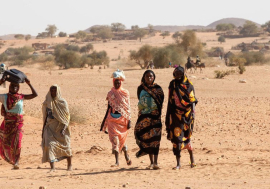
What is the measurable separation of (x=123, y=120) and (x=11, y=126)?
2087mm

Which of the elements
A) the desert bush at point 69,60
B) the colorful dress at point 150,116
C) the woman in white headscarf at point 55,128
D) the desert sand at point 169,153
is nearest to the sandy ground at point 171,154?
the desert sand at point 169,153

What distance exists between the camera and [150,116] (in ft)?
28.4

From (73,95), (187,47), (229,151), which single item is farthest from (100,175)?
(187,47)

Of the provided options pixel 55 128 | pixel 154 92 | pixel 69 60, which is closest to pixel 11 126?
pixel 55 128

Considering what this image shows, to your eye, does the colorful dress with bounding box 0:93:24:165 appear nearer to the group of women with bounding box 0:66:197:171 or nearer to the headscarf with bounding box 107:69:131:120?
the group of women with bounding box 0:66:197:171

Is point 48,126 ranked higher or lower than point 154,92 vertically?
lower

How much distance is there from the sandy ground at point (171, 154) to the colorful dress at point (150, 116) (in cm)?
46

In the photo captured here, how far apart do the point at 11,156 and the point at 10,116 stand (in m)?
0.79

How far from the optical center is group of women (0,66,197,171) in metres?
8.48

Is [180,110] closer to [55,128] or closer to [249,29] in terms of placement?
[55,128]

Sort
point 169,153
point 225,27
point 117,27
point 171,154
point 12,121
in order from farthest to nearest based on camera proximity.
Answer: point 117,27
point 225,27
point 169,153
point 171,154
point 12,121

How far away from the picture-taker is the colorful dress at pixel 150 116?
8633mm

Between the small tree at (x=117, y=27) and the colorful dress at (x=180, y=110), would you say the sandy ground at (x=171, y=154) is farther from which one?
the small tree at (x=117, y=27)

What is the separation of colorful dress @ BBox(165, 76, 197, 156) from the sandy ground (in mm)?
551
